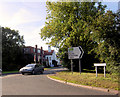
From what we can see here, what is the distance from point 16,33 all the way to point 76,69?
31.9 metres

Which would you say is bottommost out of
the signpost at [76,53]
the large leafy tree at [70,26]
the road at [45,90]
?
the road at [45,90]

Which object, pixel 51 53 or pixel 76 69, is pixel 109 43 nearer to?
pixel 76 69

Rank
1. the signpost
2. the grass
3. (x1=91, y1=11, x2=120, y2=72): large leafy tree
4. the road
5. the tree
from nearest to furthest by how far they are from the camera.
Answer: the road
the grass
(x1=91, y1=11, x2=120, y2=72): large leafy tree
the signpost
the tree

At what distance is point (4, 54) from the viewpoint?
41906 millimetres

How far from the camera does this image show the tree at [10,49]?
40559mm

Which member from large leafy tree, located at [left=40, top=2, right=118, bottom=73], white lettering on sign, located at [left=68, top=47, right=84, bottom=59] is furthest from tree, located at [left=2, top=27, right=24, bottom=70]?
white lettering on sign, located at [left=68, top=47, right=84, bottom=59]

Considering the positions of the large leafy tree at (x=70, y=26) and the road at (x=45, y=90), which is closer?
the road at (x=45, y=90)

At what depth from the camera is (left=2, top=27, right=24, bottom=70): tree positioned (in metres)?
40.6

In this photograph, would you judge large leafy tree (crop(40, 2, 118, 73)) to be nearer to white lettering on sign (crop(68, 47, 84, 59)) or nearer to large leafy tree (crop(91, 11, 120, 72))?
white lettering on sign (crop(68, 47, 84, 59))

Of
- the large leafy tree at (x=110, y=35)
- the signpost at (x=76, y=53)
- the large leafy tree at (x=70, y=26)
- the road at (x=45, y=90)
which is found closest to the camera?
the road at (x=45, y=90)

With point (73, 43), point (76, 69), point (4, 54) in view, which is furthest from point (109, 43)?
point (4, 54)

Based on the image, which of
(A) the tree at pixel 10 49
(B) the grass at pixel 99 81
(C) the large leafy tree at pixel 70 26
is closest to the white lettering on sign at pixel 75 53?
(C) the large leafy tree at pixel 70 26

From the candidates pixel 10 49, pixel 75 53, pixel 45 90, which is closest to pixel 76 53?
pixel 75 53

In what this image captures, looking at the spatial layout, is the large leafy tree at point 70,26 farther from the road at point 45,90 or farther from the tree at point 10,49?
the tree at point 10,49
